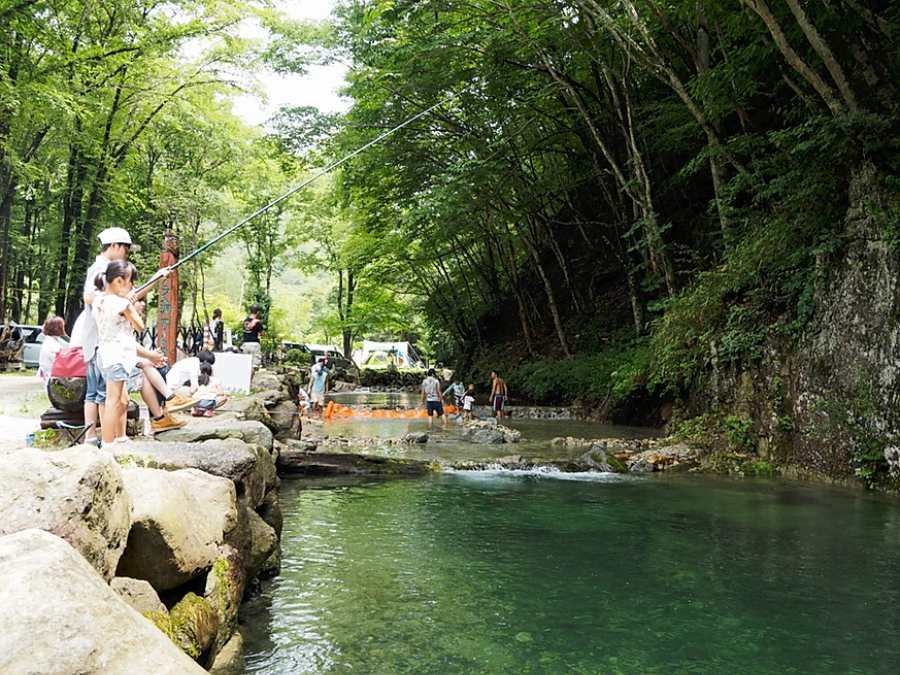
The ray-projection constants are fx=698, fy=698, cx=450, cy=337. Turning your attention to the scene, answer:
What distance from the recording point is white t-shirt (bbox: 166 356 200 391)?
29.3ft

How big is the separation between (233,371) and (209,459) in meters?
7.63

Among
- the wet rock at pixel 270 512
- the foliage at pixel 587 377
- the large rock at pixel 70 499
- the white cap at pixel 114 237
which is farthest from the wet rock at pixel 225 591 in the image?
the foliage at pixel 587 377

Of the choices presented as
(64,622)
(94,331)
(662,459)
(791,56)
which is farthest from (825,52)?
(64,622)

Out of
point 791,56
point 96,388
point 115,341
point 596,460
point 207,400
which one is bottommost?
point 596,460

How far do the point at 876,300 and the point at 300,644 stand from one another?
8.61 metres

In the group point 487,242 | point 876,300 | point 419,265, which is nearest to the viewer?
point 876,300

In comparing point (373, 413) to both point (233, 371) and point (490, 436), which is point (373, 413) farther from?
point (233, 371)

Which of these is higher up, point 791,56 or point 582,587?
point 791,56

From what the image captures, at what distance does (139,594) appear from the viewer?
3.27 m

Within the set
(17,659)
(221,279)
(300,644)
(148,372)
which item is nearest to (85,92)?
(148,372)

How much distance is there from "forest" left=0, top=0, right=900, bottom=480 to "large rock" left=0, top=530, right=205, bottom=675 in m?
9.62

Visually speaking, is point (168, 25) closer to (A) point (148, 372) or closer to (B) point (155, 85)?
(B) point (155, 85)

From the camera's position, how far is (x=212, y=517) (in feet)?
14.0

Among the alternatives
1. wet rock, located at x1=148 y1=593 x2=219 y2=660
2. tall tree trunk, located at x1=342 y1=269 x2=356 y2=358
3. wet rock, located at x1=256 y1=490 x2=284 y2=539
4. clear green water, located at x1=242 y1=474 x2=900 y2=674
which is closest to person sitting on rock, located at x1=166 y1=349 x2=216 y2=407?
clear green water, located at x1=242 y1=474 x2=900 y2=674
